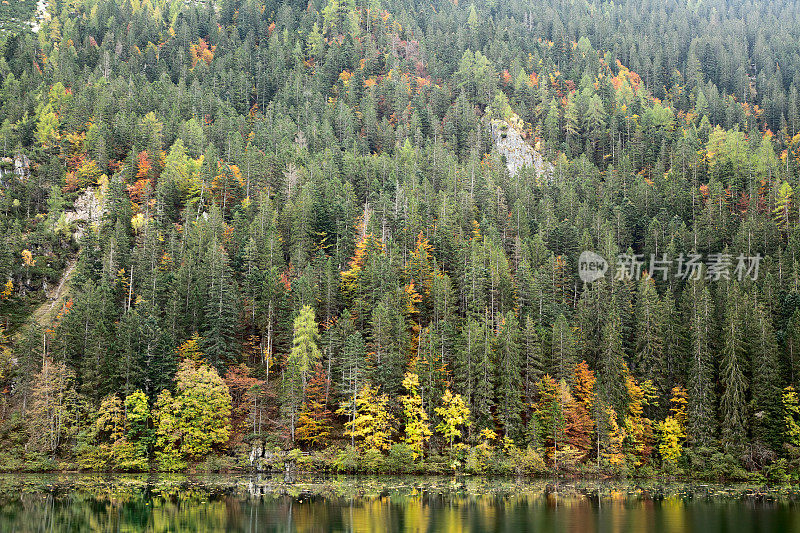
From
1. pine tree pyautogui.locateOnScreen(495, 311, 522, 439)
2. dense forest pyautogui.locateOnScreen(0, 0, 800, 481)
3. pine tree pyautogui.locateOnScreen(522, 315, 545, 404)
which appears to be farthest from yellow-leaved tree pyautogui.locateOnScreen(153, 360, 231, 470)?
pine tree pyautogui.locateOnScreen(522, 315, 545, 404)

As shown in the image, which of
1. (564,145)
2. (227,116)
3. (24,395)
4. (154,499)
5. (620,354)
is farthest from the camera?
(564,145)

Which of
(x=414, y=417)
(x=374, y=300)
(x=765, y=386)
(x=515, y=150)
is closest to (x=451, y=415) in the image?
(x=414, y=417)

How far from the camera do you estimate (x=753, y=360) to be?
89.2 m

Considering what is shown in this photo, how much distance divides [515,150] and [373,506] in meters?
134

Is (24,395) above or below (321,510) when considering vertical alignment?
above

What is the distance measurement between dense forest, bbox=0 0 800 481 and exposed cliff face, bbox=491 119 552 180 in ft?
12.6

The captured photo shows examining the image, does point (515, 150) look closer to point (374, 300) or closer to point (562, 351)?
point (374, 300)

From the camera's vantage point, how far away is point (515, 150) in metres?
174

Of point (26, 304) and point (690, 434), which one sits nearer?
point (690, 434)

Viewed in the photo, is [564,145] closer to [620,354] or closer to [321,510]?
[620,354]

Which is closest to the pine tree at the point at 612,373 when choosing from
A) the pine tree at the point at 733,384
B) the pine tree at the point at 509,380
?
the pine tree at the point at 509,380

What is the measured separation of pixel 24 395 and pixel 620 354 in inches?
2913

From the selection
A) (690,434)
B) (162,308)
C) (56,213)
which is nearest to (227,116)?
(56,213)

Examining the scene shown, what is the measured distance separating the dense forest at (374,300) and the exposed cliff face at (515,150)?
3843 millimetres
